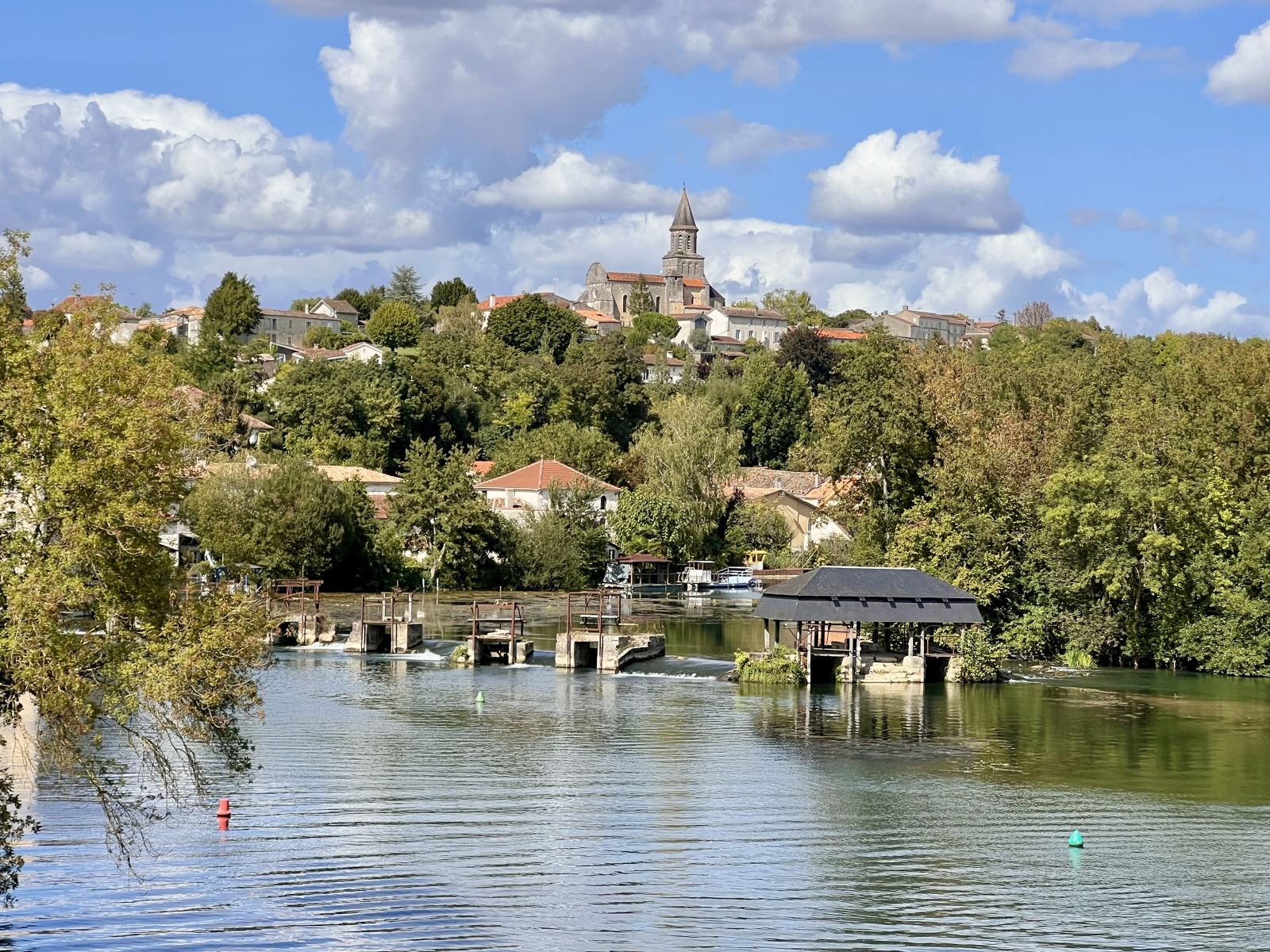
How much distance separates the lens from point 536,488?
106 metres

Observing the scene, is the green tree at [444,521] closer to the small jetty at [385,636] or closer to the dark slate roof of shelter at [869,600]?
the small jetty at [385,636]

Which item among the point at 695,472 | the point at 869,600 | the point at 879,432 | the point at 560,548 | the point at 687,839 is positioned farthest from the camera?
the point at 695,472

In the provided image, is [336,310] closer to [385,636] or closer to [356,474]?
[356,474]

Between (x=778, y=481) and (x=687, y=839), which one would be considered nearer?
(x=687, y=839)

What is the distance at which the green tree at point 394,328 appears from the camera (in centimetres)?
14950

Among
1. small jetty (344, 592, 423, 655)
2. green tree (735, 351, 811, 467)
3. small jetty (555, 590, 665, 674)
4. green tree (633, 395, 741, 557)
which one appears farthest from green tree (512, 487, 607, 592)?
green tree (735, 351, 811, 467)

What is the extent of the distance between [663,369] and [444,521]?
6963cm

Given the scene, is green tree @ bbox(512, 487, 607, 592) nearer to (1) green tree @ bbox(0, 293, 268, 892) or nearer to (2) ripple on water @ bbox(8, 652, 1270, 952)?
(2) ripple on water @ bbox(8, 652, 1270, 952)

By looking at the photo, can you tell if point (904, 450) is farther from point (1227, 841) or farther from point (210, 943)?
point (210, 943)

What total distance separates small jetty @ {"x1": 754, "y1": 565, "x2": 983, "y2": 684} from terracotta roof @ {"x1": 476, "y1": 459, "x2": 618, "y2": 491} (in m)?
47.6

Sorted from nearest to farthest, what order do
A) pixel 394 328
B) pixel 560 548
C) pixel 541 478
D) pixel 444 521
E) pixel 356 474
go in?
pixel 444 521 < pixel 560 548 < pixel 356 474 < pixel 541 478 < pixel 394 328

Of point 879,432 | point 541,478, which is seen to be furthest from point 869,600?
point 541,478

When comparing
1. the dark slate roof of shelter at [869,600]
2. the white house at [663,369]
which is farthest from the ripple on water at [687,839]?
the white house at [663,369]

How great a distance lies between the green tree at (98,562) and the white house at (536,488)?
81.9 m
